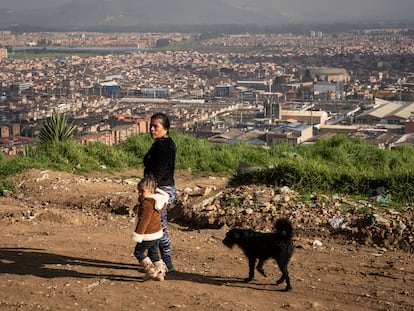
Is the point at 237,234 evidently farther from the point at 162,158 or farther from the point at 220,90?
the point at 220,90

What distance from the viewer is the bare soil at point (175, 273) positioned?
3977 millimetres

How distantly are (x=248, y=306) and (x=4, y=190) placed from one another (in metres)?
4.37

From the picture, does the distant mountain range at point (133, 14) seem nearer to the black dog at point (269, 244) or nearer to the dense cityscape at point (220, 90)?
the dense cityscape at point (220, 90)

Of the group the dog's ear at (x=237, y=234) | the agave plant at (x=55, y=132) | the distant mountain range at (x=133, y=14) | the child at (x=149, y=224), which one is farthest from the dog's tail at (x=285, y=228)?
the distant mountain range at (x=133, y=14)

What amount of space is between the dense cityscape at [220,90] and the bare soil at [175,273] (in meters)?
5.43

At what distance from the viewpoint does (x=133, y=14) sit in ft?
549

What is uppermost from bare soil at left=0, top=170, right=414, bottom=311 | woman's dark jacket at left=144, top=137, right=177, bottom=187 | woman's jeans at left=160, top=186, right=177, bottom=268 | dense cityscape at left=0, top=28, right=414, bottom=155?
woman's dark jacket at left=144, top=137, right=177, bottom=187

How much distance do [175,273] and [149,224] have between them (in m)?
0.48

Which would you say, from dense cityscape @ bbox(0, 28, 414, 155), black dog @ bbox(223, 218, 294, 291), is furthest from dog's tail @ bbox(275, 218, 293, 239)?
dense cityscape @ bbox(0, 28, 414, 155)

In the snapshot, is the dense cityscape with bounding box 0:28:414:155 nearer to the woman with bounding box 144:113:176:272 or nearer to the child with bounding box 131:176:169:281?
the woman with bounding box 144:113:176:272

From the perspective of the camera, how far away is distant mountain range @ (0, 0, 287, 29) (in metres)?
156

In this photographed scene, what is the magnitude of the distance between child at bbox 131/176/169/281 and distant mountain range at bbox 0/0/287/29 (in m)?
142

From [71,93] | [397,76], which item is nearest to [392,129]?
[71,93]

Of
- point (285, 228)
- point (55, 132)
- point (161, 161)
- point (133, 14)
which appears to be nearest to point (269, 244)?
point (285, 228)
